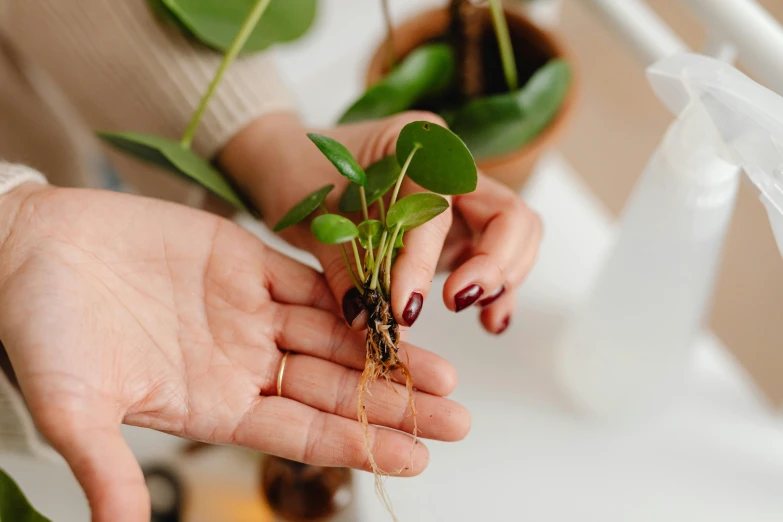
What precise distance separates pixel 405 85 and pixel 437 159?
0.26 metres

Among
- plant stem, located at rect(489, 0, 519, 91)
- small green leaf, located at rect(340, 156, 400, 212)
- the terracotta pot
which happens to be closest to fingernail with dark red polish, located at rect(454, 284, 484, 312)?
small green leaf, located at rect(340, 156, 400, 212)

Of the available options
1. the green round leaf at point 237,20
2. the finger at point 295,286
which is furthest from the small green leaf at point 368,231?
the green round leaf at point 237,20

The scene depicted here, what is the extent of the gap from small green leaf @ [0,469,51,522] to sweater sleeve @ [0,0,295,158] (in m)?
0.39

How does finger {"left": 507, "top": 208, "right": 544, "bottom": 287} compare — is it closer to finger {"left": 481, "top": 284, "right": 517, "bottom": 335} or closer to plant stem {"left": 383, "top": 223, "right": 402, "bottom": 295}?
finger {"left": 481, "top": 284, "right": 517, "bottom": 335}

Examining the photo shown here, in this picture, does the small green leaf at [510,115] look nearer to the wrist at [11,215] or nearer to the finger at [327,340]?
the finger at [327,340]

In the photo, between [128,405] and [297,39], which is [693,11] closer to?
[297,39]

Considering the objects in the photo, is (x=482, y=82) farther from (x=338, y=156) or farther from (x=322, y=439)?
(x=322, y=439)

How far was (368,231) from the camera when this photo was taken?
1.61 ft

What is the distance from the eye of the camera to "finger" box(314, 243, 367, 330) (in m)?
0.50

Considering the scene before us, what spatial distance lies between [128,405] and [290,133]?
13.4 inches

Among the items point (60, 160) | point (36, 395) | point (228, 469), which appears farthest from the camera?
point (60, 160)

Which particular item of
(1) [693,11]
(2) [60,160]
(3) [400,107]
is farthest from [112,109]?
(1) [693,11]

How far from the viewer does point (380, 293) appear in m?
0.50

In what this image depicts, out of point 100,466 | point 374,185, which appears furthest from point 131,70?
point 100,466
